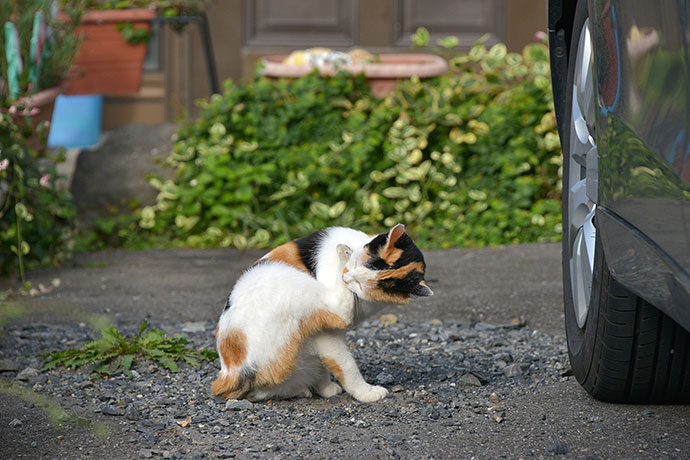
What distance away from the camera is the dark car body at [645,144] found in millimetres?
1488

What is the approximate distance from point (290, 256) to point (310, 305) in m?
0.18

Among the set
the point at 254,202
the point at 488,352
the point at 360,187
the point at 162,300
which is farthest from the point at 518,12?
the point at 488,352

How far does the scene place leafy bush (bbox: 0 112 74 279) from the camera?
4461 millimetres

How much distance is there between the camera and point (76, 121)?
7.08m

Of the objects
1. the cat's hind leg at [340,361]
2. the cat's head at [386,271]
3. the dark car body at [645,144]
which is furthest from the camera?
the cat's hind leg at [340,361]

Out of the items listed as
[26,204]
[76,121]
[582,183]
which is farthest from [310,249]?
[76,121]

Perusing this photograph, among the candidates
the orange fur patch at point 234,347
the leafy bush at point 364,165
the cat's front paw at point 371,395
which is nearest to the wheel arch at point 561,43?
the cat's front paw at point 371,395

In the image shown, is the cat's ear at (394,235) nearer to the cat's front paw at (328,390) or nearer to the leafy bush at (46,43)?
the cat's front paw at (328,390)

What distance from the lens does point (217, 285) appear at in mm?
4391

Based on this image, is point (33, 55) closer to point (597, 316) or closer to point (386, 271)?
point (386, 271)

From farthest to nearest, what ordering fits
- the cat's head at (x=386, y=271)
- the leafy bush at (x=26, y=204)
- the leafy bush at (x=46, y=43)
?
1. the leafy bush at (x=46, y=43)
2. the leafy bush at (x=26, y=204)
3. the cat's head at (x=386, y=271)

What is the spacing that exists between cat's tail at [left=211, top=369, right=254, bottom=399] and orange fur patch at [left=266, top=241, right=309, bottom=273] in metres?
0.31

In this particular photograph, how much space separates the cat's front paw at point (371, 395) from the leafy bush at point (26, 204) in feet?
7.88

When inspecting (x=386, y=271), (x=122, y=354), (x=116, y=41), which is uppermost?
(x=116, y=41)
